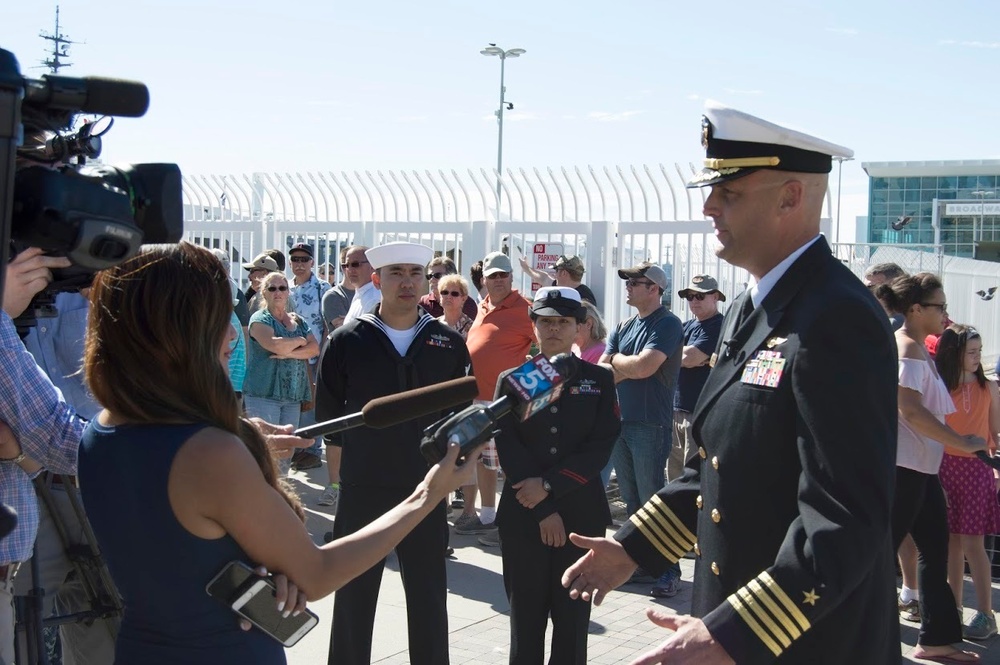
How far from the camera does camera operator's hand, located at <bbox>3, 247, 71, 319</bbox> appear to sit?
8.22 feet

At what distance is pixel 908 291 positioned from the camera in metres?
5.95

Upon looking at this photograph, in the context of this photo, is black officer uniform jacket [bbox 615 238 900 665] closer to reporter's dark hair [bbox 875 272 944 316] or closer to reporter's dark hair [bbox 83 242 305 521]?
reporter's dark hair [bbox 83 242 305 521]

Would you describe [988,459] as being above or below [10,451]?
below

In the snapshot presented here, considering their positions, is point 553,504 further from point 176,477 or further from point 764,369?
point 176,477

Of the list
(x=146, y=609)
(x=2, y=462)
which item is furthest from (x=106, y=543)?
(x=2, y=462)

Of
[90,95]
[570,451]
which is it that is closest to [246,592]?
[90,95]

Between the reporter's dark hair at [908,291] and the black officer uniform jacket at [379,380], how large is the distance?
8.01 ft

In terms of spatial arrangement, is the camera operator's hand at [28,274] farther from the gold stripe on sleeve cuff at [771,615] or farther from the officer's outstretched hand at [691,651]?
the gold stripe on sleeve cuff at [771,615]

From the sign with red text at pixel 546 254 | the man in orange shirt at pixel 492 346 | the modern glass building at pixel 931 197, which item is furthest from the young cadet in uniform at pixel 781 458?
the modern glass building at pixel 931 197

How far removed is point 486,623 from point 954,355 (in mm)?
3303

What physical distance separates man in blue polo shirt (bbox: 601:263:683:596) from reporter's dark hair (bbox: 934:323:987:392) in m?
1.67

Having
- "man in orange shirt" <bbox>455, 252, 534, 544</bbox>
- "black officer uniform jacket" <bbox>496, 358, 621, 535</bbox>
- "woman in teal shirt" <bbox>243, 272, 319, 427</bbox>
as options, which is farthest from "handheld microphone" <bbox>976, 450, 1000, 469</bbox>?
"woman in teal shirt" <bbox>243, 272, 319, 427</bbox>

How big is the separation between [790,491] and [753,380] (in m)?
0.27

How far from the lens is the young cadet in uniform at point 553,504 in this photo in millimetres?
4738
